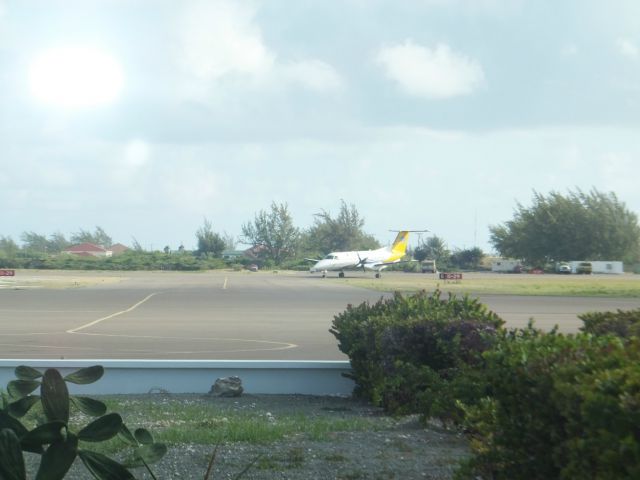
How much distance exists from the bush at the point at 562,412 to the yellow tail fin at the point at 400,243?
78.7 meters

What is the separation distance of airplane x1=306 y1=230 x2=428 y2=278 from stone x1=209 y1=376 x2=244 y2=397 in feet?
211

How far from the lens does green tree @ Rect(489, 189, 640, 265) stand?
4230 inches

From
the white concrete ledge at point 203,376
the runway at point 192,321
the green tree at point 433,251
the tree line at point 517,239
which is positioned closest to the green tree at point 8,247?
the tree line at point 517,239

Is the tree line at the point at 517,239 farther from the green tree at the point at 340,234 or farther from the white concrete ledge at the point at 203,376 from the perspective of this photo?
the white concrete ledge at the point at 203,376

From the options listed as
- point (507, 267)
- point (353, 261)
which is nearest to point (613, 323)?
point (353, 261)

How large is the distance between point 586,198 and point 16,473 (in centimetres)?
11251

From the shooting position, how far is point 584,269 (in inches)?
3610

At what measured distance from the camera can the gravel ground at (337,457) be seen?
223 inches

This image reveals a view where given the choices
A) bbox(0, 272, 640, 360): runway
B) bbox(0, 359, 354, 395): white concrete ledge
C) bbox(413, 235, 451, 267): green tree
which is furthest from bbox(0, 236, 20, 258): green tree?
bbox(0, 359, 354, 395): white concrete ledge

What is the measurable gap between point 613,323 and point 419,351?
2.29m

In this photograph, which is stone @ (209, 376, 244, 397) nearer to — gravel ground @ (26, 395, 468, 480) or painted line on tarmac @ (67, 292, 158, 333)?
gravel ground @ (26, 395, 468, 480)

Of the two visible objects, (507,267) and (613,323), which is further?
(507,267)

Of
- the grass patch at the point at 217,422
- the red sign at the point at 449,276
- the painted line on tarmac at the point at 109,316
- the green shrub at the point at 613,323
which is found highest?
the red sign at the point at 449,276

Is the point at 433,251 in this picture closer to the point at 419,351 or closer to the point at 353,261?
the point at 353,261
